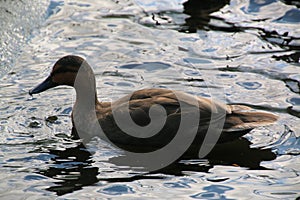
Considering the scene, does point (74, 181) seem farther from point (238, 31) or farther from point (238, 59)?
point (238, 31)

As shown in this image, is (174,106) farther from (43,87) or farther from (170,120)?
(43,87)

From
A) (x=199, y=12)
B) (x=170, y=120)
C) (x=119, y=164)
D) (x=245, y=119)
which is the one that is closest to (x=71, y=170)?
(x=119, y=164)

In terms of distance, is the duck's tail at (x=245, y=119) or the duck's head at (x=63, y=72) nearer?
the duck's tail at (x=245, y=119)

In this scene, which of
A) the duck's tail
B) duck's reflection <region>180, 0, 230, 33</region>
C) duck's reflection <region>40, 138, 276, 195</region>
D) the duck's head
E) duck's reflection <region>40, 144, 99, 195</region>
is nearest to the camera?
duck's reflection <region>40, 144, 99, 195</region>

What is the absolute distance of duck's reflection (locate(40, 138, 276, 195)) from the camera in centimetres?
707

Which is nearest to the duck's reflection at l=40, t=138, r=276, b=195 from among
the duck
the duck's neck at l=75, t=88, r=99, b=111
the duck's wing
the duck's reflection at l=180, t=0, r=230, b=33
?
the duck

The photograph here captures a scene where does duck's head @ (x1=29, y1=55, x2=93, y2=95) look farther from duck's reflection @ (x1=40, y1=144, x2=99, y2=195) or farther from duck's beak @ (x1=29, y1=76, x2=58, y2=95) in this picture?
duck's reflection @ (x1=40, y1=144, x2=99, y2=195)

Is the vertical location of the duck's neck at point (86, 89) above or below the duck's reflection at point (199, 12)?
below

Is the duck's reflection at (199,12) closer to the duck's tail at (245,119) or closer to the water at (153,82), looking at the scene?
the water at (153,82)

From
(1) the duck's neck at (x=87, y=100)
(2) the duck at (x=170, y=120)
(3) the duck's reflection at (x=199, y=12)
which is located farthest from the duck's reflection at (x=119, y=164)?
(3) the duck's reflection at (x=199, y=12)

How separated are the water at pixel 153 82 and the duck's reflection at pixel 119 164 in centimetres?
1

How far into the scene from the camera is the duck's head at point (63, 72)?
839 cm

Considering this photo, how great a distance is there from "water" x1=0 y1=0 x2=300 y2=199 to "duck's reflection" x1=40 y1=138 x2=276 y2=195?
0.01 meters

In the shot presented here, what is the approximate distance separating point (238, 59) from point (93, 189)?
12.9 feet
